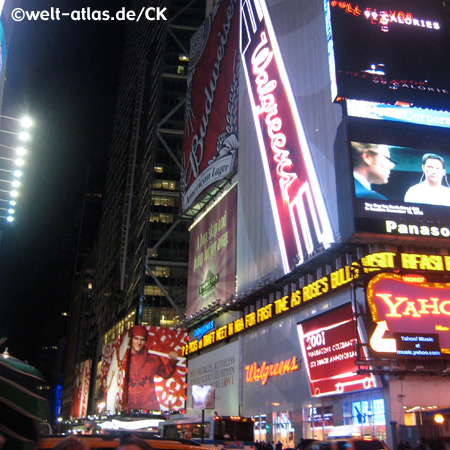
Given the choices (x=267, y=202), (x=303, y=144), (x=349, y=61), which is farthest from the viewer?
(x=267, y=202)

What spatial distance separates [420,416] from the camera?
66.3 feet

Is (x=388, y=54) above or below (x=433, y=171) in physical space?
above

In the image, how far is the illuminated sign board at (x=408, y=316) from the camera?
20.0m

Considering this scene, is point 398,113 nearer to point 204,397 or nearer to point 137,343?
point 204,397

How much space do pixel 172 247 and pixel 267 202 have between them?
1671 inches

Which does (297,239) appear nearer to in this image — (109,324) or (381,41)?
(381,41)

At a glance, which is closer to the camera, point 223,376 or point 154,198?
point 223,376

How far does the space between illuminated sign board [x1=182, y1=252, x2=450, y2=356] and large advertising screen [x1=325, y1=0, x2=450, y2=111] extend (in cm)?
771

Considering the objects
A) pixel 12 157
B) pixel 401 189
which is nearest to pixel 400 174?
pixel 401 189

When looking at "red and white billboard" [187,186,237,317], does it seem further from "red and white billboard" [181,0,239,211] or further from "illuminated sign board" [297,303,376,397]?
"illuminated sign board" [297,303,376,397]

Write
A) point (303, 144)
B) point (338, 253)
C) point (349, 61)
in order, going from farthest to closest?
1. point (303, 144)
2. point (349, 61)
3. point (338, 253)

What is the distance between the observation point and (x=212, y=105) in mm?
45688

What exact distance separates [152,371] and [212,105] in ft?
82.6

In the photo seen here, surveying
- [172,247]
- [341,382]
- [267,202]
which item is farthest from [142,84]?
[341,382]
